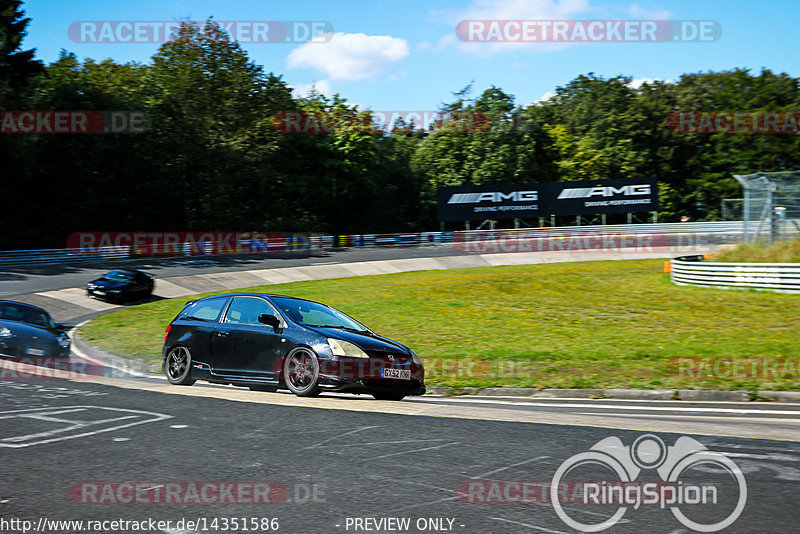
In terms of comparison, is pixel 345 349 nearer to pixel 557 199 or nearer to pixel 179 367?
pixel 179 367

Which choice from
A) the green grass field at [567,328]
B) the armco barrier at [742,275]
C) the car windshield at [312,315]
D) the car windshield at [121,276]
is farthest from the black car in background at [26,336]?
the armco barrier at [742,275]

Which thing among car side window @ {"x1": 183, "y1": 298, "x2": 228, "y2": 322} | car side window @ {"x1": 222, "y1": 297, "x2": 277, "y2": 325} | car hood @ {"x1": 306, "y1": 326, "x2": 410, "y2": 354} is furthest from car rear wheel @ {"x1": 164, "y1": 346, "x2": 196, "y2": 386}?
car hood @ {"x1": 306, "y1": 326, "x2": 410, "y2": 354}

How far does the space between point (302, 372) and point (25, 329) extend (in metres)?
8.88

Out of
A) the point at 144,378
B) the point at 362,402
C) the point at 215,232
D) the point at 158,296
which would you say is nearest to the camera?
the point at 362,402

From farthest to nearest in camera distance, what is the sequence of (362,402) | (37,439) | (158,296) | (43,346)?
(158,296) → (43,346) → (362,402) → (37,439)

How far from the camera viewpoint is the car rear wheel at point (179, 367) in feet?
35.6

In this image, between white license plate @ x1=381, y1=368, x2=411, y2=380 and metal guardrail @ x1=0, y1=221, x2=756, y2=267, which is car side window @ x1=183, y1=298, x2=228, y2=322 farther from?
metal guardrail @ x1=0, y1=221, x2=756, y2=267

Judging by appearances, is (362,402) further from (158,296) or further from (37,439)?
(158,296)

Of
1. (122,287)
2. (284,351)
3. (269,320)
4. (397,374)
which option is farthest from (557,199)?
(284,351)

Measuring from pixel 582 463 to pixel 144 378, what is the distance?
10090mm

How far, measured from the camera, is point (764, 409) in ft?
31.0

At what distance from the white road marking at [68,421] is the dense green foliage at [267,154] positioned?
4141 centimetres

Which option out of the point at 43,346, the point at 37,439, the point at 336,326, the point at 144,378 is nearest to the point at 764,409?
the point at 336,326

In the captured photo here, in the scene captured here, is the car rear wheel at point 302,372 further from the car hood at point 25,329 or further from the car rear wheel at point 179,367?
the car hood at point 25,329
